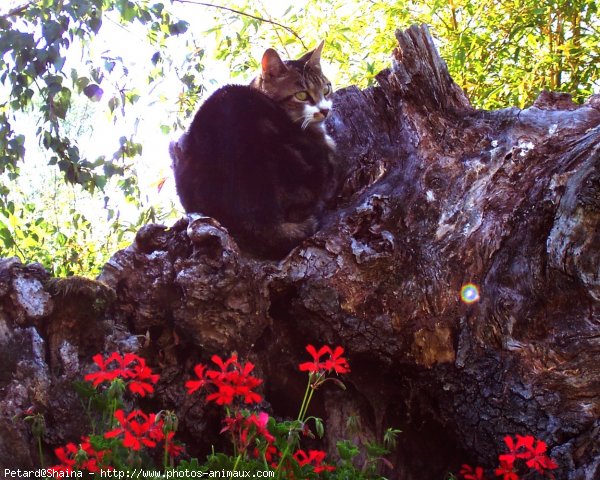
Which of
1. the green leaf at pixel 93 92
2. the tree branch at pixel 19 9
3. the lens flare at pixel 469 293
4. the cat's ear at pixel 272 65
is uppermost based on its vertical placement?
the tree branch at pixel 19 9

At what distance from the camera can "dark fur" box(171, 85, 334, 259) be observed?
2.62 metres

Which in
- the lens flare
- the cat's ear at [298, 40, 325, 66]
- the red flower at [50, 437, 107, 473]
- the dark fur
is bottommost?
the red flower at [50, 437, 107, 473]

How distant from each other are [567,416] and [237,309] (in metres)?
1.14

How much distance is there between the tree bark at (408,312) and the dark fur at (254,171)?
194mm

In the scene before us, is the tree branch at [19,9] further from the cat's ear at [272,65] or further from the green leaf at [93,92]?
the cat's ear at [272,65]

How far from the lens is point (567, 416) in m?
2.19

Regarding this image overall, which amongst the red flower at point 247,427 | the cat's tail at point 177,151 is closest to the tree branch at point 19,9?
the cat's tail at point 177,151

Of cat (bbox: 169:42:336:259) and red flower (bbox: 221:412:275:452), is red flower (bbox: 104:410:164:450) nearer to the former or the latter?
red flower (bbox: 221:412:275:452)

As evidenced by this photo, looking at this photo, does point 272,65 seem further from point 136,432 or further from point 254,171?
point 136,432

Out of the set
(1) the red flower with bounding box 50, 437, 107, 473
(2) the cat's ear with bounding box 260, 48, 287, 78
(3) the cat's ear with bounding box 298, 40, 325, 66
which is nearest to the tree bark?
(1) the red flower with bounding box 50, 437, 107, 473

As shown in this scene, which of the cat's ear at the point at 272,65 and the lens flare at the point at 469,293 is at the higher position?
the cat's ear at the point at 272,65

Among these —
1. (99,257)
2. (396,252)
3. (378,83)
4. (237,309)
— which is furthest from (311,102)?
(99,257)

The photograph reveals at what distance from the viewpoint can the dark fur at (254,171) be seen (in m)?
2.62

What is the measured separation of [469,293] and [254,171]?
3.19ft
